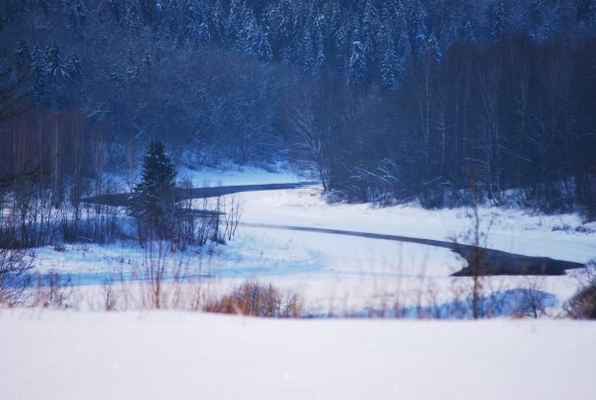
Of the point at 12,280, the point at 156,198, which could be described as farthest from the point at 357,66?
the point at 12,280

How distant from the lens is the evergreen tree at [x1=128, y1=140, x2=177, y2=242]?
82.8 feet

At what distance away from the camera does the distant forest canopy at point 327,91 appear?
36031mm

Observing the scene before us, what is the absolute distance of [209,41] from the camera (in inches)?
3376

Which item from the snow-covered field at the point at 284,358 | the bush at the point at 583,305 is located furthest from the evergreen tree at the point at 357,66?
the snow-covered field at the point at 284,358

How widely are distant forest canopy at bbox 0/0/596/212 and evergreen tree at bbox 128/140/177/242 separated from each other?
545 cm

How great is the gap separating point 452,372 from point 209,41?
289ft

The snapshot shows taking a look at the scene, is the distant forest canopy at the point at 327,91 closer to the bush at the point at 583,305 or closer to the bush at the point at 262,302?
the bush at the point at 583,305

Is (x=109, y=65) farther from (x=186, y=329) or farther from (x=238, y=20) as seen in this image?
(x=186, y=329)

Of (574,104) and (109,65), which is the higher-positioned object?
(109,65)

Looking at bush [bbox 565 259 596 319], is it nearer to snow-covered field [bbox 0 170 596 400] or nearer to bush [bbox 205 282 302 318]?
snow-covered field [bbox 0 170 596 400]

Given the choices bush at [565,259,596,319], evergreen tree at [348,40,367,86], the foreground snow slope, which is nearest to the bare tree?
the foreground snow slope

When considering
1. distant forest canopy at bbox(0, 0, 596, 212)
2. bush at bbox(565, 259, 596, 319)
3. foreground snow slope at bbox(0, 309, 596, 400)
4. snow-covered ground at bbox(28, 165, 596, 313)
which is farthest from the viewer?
distant forest canopy at bbox(0, 0, 596, 212)

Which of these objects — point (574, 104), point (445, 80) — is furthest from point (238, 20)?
point (574, 104)

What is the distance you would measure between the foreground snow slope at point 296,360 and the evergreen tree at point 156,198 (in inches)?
831
